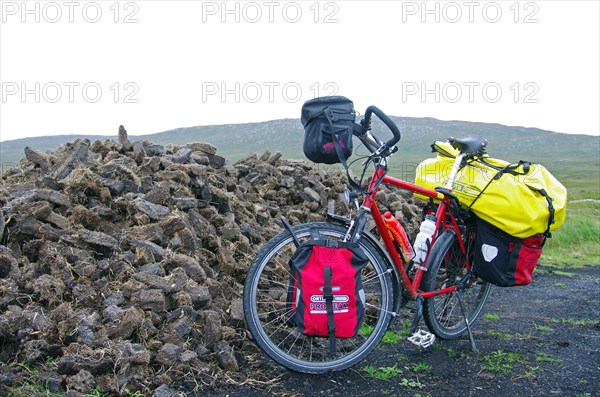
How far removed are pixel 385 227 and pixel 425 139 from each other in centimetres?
14756

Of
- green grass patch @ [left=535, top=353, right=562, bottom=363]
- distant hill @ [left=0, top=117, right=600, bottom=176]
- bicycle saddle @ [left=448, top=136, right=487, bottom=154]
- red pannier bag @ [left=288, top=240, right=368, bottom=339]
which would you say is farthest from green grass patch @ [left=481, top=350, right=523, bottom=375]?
distant hill @ [left=0, top=117, right=600, bottom=176]

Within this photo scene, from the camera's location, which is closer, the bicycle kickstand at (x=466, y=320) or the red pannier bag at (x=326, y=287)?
the red pannier bag at (x=326, y=287)

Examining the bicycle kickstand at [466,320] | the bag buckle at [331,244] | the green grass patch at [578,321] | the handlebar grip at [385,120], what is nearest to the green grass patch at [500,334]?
the bicycle kickstand at [466,320]

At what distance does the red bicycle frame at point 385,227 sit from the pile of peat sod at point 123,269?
4.71 feet

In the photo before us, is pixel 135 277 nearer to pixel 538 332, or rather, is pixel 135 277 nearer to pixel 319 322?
pixel 319 322

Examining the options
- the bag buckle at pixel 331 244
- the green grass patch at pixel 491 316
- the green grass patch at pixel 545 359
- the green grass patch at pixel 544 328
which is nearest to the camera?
the bag buckle at pixel 331 244

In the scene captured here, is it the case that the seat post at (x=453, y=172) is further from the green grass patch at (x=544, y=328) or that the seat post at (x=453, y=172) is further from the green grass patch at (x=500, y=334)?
the green grass patch at (x=544, y=328)

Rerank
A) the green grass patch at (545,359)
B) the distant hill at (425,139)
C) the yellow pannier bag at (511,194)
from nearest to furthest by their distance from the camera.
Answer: the yellow pannier bag at (511,194) → the green grass patch at (545,359) → the distant hill at (425,139)

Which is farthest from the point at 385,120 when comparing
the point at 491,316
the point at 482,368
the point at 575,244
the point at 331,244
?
the point at 575,244

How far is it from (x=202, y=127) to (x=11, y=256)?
149742mm

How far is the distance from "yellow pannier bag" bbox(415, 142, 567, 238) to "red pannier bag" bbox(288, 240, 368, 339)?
1400 millimetres

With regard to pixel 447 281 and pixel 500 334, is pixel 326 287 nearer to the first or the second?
pixel 447 281

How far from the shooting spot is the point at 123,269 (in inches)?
209

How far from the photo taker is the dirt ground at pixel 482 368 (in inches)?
184
